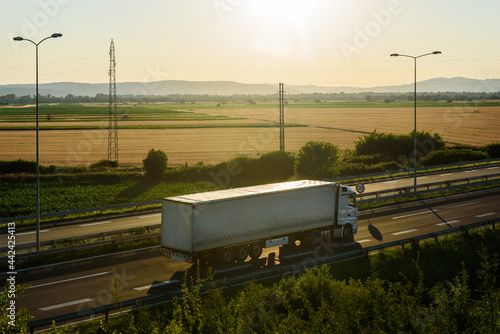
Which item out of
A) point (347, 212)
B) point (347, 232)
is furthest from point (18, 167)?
point (347, 212)

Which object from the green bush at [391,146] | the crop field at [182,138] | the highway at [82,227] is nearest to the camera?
the highway at [82,227]

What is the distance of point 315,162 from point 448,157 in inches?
875

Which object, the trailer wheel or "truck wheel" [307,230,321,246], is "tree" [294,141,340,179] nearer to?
"truck wheel" [307,230,321,246]

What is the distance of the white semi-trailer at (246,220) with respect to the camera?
2365cm

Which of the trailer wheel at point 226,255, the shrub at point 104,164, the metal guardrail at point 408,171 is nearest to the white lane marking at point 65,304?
the trailer wheel at point 226,255

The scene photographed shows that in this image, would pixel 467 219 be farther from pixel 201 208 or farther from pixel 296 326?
pixel 296 326

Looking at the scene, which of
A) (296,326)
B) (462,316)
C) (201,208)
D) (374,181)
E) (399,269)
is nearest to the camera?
(296,326)

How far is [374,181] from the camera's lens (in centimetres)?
5672

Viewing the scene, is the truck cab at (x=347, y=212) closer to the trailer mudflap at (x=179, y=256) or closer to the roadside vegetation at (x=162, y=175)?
the trailer mudflap at (x=179, y=256)

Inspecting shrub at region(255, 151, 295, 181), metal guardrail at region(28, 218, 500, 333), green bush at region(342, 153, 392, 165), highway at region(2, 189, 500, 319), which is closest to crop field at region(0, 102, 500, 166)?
shrub at region(255, 151, 295, 181)

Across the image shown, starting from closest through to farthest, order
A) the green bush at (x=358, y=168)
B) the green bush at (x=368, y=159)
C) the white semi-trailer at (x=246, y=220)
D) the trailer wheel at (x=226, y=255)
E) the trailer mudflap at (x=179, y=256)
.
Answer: the trailer mudflap at (x=179, y=256)
the white semi-trailer at (x=246, y=220)
the trailer wheel at (x=226, y=255)
the green bush at (x=358, y=168)
the green bush at (x=368, y=159)

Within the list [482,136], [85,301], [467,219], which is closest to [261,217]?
[85,301]

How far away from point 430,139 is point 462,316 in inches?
2516

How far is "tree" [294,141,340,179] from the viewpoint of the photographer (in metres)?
58.3
